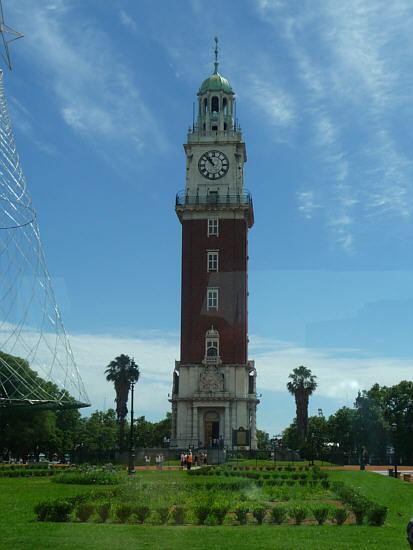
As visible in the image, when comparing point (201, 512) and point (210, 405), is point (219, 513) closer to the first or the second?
point (201, 512)

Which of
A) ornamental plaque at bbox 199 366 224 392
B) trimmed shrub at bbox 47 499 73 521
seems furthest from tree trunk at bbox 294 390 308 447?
trimmed shrub at bbox 47 499 73 521

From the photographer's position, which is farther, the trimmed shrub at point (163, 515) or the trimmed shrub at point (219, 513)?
the trimmed shrub at point (219, 513)

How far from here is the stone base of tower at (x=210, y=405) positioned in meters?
74.2

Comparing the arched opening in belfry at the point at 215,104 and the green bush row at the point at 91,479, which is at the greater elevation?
the arched opening in belfry at the point at 215,104

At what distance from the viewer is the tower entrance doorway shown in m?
75.1

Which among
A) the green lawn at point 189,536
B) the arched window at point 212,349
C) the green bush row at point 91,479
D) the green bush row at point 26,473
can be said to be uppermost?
the arched window at point 212,349

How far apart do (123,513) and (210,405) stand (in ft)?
177

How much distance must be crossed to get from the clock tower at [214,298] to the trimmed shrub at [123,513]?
4887 cm

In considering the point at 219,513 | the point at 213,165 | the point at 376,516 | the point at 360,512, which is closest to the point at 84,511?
the point at 219,513

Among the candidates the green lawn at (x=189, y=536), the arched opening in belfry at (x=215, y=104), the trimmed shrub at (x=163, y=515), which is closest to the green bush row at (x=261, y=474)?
the green lawn at (x=189, y=536)

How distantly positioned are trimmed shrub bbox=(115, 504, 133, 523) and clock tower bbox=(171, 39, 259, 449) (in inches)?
1924

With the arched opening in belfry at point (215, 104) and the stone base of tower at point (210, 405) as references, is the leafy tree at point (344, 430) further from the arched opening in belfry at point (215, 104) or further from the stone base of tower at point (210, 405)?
the arched opening in belfry at point (215, 104)

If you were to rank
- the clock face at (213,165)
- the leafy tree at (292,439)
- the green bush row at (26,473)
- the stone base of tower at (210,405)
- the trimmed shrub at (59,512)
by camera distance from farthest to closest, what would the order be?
1. the leafy tree at (292,439)
2. the clock face at (213,165)
3. the stone base of tower at (210,405)
4. the green bush row at (26,473)
5. the trimmed shrub at (59,512)

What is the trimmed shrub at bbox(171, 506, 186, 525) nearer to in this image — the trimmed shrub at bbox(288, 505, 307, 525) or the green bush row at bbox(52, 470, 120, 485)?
the trimmed shrub at bbox(288, 505, 307, 525)
